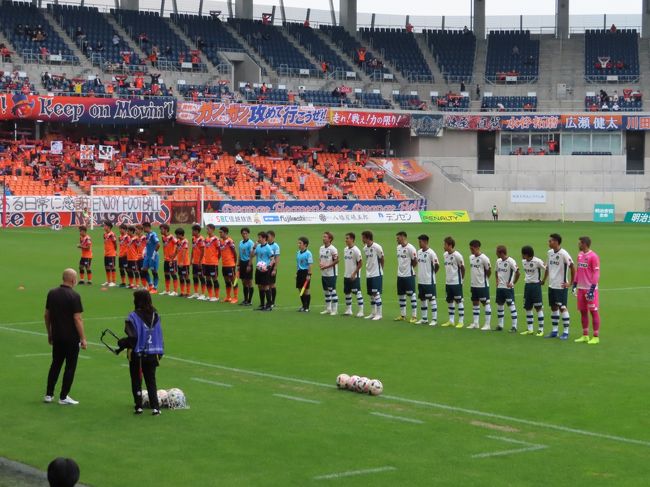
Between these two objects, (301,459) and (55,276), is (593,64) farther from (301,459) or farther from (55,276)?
(301,459)

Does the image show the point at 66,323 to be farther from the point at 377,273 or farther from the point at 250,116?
the point at 250,116

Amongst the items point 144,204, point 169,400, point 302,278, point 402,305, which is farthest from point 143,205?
point 169,400

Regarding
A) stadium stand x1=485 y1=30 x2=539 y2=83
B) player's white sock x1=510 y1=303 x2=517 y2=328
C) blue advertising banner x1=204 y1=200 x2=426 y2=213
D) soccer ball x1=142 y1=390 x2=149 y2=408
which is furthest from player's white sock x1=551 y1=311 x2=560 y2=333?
stadium stand x1=485 y1=30 x2=539 y2=83

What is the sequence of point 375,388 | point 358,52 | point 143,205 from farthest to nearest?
point 358,52 → point 143,205 → point 375,388

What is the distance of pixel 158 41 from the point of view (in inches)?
3194

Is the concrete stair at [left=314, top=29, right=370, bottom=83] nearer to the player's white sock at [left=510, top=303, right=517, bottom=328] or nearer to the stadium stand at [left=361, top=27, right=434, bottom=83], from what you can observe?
Result: the stadium stand at [left=361, top=27, right=434, bottom=83]

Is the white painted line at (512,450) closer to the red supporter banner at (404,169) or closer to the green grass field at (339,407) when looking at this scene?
the green grass field at (339,407)

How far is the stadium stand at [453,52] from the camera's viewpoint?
8944 centimetres

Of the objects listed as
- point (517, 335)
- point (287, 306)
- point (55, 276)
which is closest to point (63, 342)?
point (517, 335)

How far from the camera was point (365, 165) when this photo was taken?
272 ft

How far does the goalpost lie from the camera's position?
62.5m

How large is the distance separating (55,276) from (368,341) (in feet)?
55.7

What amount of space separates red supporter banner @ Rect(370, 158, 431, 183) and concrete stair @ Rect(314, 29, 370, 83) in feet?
25.8

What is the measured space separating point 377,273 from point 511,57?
6916 cm
